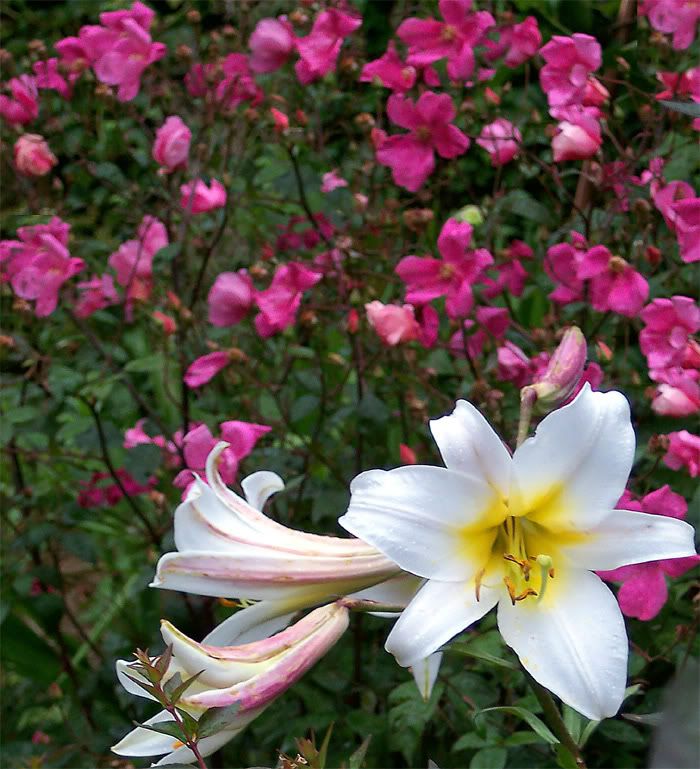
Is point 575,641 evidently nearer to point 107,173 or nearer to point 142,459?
point 142,459

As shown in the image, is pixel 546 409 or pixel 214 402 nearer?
pixel 546 409

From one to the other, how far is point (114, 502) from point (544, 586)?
1.14m

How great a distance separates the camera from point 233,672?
582mm

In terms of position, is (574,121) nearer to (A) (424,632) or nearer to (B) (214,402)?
(B) (214,402)

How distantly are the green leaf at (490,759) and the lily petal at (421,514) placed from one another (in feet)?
1.49

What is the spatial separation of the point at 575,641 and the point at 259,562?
0.20 metres

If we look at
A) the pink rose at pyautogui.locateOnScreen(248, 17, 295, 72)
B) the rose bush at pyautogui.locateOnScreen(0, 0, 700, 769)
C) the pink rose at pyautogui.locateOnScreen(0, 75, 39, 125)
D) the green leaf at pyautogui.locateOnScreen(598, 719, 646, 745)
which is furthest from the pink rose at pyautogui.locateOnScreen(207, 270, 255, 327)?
the green leaf at pyautogui.locateOnScreen(598, 719, 646, 745)

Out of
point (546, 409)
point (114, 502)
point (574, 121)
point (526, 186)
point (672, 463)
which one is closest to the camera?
point (546, 409)

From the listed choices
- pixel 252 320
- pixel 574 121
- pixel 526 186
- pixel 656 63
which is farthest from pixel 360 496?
pixel 526 186

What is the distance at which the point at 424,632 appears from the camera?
54 centimetres

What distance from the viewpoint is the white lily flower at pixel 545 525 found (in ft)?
1.78

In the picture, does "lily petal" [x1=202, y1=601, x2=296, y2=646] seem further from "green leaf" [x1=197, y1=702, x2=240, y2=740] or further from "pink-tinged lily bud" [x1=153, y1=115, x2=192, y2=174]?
"pink-tinged lily bud" [x1=153, y1=115, x2=192, y2=174]

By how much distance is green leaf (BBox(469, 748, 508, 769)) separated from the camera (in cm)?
96

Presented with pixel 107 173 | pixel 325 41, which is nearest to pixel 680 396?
pixel 325 41
